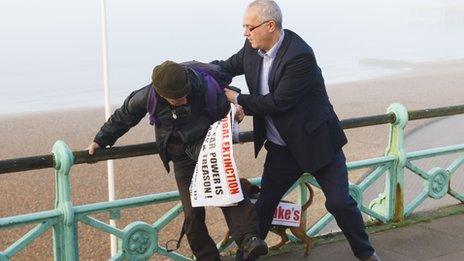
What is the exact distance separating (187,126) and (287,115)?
60 centimetres

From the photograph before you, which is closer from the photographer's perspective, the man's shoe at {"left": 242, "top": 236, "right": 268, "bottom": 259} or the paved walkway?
the man's shoe at {"left": 242, "top": 236, "right": 268, "bottom": 259}

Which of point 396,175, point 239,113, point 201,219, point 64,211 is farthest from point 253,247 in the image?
point 396,175

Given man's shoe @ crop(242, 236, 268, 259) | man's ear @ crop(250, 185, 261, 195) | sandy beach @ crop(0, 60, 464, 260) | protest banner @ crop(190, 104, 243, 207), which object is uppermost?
protest banner @ crop(190, 104, 243, 207)

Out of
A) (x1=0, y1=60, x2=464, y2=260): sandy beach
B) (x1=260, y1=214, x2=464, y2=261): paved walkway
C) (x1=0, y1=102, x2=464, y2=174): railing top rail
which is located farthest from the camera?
(x1=0, y1=60, x2=464, y2=260): sandy beach

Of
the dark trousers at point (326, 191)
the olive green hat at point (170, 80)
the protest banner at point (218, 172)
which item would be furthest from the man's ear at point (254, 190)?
the olive green hat at point (170, 80)

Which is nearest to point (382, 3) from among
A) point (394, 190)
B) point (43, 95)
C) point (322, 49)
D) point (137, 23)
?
point (137, 23)

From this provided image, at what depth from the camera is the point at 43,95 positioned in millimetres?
35312

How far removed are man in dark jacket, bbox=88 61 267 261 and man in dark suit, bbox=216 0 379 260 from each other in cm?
19

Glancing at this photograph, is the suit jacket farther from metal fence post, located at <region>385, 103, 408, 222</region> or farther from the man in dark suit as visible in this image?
metal fence post, located at <region>385, 103, 408, 222</region>

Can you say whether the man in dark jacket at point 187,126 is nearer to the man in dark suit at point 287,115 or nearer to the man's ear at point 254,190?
the man in dark suit at point 287,115

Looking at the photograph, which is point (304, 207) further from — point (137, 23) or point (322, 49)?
point (137, 23)

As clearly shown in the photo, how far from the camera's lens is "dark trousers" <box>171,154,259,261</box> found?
4.20m

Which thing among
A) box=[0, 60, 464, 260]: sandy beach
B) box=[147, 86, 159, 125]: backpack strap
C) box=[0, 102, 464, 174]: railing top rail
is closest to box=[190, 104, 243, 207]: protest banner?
box=[147, 86, 159, 125]: backpack strap

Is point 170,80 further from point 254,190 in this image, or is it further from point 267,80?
point 254,190
